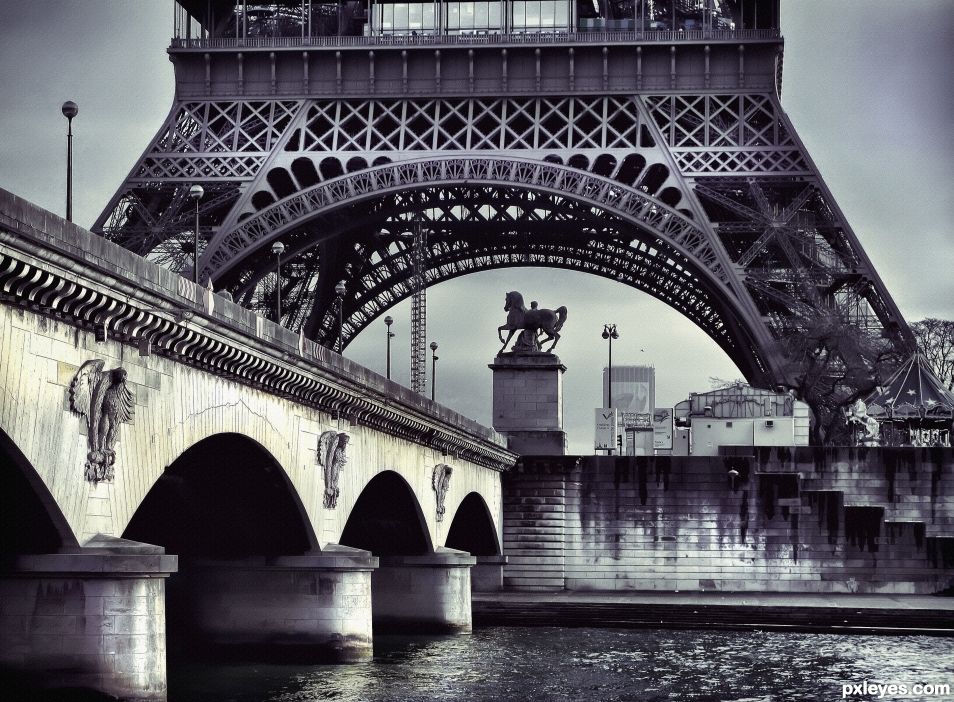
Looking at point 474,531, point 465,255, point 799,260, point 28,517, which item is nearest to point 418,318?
point 465,255

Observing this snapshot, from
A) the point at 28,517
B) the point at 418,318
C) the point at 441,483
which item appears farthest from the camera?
the point at 418,318

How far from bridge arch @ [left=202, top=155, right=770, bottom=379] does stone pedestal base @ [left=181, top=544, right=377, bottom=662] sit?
39247 mm

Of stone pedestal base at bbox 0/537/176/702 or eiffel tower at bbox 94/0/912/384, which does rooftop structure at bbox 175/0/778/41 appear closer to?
eiffel tower at bbox 94/0/912/384

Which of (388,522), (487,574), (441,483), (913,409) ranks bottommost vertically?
(487,574)

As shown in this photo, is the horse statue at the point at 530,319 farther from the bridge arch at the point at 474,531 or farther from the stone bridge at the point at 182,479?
the stone bridge at the point at 182,479

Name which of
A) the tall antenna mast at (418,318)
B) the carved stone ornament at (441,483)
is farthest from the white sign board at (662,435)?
the carved stone ornament at (441,483)

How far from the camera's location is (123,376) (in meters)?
24.7

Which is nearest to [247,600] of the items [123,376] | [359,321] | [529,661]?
[529,661]

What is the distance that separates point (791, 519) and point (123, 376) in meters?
43.3

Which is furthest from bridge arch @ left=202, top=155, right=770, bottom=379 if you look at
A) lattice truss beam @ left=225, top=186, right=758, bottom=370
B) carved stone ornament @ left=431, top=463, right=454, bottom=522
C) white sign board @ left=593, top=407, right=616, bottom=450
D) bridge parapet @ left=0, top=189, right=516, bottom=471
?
bridge parapet @ left=0, top=189, right=516, bottom=471

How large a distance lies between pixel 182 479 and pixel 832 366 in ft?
158

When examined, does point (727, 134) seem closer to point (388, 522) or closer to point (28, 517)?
point (388, 522)

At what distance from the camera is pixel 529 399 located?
2630 inches

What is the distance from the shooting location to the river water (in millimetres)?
34250
